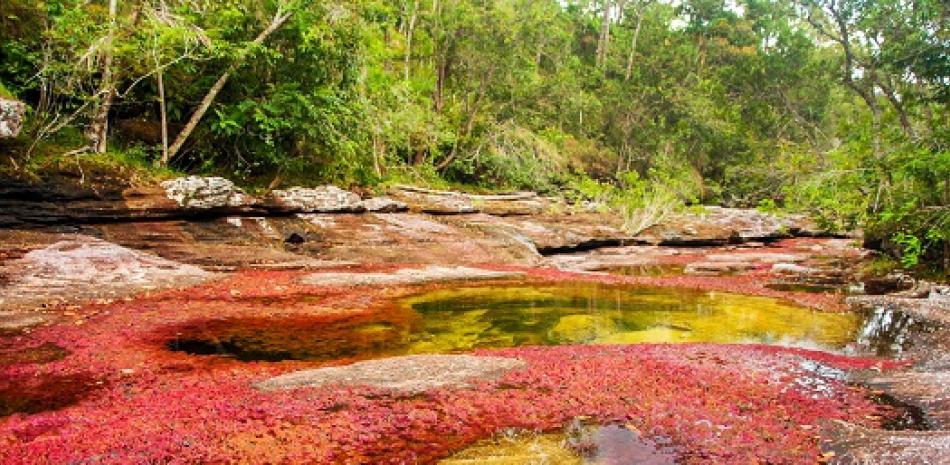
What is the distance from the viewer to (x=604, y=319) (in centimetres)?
1548

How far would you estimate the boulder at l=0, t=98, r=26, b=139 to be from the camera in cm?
1616

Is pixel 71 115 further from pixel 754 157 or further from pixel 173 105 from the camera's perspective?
pixel 754 157

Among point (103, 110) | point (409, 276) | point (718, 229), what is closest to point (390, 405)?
point (409, 276)

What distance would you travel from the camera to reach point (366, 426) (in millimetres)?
7180

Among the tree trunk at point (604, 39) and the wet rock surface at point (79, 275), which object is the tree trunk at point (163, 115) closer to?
the wet rock surface at point (79, 275)

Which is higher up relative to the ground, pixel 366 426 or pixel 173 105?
pixel 173 105

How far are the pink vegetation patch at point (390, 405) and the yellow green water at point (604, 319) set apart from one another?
186 centimetres

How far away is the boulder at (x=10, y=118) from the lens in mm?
16156

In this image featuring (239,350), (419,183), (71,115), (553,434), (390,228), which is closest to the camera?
(553,434)

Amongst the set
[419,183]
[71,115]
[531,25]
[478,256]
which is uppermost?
[531,25]

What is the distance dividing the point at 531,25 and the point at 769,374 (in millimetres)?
34200

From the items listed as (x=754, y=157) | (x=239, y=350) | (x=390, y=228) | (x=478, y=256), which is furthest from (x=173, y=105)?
(x=754, y=157)

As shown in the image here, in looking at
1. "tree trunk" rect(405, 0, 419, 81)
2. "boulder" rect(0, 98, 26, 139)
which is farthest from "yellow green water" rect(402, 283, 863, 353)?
"tree trunk" rect(405, 0, 419, 81)

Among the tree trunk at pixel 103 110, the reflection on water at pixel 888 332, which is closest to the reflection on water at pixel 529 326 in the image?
the reflection on water at pixel 888 332
